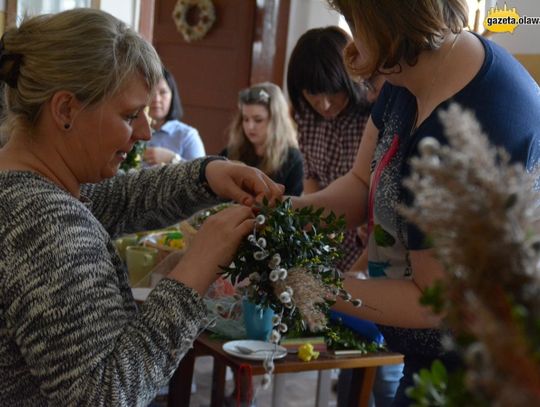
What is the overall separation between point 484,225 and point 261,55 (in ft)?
18.2

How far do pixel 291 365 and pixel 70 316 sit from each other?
1.04m

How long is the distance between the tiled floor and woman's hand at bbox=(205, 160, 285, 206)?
2.25 m

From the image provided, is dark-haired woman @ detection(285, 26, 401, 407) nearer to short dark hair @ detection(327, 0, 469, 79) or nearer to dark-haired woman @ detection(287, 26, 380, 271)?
dark-haired woman @ detection(287, 26, 380, 271)

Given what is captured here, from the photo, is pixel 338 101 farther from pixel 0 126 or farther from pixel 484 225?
pixel 484 225

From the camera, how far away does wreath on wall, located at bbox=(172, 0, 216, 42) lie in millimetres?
6070

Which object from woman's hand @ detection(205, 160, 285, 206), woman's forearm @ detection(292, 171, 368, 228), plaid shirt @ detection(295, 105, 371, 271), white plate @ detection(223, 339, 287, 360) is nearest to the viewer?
woman's hand @ detection(205, 160, 285, 206)

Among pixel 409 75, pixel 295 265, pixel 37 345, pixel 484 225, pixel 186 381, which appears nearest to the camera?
pixel 484 225

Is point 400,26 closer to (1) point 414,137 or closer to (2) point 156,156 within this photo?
(1) point 414,137

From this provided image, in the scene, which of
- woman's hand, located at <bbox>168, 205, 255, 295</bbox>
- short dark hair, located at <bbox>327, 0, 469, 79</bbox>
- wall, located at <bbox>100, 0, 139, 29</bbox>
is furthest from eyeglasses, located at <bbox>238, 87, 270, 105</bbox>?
woman's hand, located at <bbox>168, 205, 255, 295</bbox>

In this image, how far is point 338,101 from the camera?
333cm

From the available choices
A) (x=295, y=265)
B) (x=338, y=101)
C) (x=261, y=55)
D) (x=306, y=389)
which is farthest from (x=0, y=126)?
(x=261, y=55)

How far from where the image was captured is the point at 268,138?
4066 mm

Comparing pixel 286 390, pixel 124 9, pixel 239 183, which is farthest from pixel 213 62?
pixel 239 183

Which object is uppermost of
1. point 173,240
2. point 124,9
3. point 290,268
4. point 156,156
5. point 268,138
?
point 124,9
